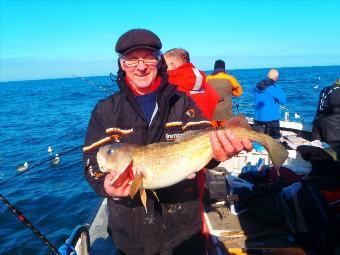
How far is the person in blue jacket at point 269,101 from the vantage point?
11.1m

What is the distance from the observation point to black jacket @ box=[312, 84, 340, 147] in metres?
8.10

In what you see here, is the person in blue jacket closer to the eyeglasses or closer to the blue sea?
the blue sea

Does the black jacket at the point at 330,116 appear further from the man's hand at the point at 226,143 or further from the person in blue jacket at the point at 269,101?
the man's hand at the point at 226,143

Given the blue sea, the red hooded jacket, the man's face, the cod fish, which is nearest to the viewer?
the cod fish

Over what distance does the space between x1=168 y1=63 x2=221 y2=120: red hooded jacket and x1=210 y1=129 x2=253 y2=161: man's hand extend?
7.14ft

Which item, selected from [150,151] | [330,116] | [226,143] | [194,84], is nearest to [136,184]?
[150,151]

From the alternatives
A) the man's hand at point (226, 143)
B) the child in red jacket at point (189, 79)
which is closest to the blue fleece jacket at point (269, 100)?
the child in red jacket at point (189, 79)

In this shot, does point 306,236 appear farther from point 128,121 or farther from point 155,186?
point 128,121

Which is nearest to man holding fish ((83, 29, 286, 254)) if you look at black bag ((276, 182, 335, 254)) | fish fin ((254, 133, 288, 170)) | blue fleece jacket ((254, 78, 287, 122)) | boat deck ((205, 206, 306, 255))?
fish fin ((254, 133, 288, 170))

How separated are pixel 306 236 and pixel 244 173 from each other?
8.78 ft

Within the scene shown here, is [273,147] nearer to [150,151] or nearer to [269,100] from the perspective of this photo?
[150,151]

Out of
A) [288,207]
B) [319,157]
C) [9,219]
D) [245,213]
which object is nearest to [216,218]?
[245,213]

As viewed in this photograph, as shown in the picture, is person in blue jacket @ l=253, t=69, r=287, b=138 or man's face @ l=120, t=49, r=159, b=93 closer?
man's face @ l=120, t=49, r=159, b=93

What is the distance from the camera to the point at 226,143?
3.32 meters
